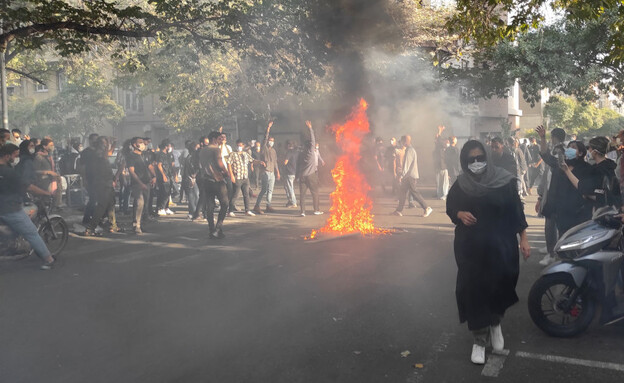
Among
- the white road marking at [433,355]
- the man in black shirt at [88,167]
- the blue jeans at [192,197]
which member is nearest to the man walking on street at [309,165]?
the blue jeans at [192,197]

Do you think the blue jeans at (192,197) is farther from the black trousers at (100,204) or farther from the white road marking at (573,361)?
the white road marking at (573,361)

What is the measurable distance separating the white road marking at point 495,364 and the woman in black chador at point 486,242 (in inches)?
2.5

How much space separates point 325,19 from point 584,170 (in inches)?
238

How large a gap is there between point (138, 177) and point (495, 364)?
871cm

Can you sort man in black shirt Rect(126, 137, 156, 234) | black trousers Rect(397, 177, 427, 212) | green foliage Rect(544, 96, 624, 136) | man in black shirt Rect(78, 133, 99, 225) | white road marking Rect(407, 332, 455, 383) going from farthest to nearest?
1. green foliage Rect(544, 96, 624, 136)
2. black trousers Rect(397, 177, 427, 212)
3. man in black shirt Rect(126, 137, 156, 234)
4. man in black shirt Rect(78, 133, 99, 225)
5. white road marking Rect(407, 332, 455, 383)

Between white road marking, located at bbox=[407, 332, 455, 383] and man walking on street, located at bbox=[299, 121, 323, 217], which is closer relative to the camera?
white road marking, located at bbox=[407, 332, 455, 383]

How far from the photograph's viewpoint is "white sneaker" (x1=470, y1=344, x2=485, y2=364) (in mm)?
3938

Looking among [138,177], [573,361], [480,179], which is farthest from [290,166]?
[573,361]

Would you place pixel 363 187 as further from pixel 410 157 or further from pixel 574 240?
pixel 574 240

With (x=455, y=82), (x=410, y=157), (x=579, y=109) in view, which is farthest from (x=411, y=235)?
(x=579, y=109)

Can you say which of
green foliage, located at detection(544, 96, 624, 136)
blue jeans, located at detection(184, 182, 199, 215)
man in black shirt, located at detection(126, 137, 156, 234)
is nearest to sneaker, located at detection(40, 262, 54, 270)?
man in black shirt, located at detection(126, 137, 156, 234)

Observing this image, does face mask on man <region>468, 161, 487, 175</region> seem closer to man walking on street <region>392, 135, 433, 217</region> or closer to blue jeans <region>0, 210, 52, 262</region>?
blue jeans <region>0, 210, 52, 262</region>

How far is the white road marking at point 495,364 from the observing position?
3.78m

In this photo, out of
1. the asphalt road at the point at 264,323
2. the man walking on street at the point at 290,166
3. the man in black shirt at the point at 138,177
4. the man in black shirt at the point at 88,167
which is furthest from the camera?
the man walking on street at the point at 290,166
